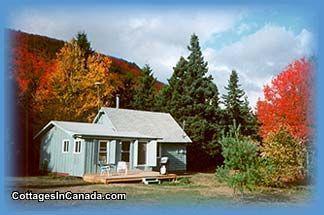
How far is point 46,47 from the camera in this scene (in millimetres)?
6438

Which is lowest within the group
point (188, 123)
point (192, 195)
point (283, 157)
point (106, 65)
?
point (192, 195)

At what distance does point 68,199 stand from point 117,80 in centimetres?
284

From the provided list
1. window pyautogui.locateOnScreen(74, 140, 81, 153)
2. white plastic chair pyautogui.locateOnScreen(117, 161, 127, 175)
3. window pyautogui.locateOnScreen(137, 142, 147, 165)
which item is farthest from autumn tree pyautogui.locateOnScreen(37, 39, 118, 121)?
window pyautogui.locateOnScreen(137, 142, 147, 165)

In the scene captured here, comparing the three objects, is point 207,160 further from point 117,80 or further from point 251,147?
point 117,80

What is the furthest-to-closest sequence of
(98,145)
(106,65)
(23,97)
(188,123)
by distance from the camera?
(188,123), (98,145), (106,65), (23,97)

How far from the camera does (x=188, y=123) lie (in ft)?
36.1

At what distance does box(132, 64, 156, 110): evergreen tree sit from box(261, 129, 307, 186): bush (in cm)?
227

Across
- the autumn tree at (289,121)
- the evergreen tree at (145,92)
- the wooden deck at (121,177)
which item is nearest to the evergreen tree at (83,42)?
the evergreen tree at (145,92)

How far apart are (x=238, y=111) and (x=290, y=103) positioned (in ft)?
3.90

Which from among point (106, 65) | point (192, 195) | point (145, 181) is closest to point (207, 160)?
point (145, 181)

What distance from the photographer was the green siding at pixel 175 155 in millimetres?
11422

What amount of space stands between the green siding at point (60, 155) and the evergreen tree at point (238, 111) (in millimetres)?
3185

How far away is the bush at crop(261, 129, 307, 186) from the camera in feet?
24.1

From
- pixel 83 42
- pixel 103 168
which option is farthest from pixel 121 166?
pixel 83 42
